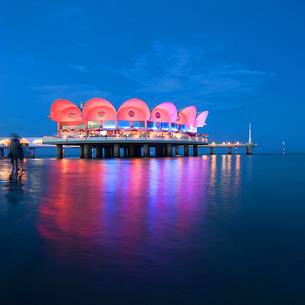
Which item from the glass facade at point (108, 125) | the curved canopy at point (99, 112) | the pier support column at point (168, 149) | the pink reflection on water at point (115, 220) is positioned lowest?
the pink reflection on water at point (115, 220)

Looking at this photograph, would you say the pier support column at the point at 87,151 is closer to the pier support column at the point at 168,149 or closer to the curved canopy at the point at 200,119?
the pier support column at the point at 168,149

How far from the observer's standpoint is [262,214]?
273 inches

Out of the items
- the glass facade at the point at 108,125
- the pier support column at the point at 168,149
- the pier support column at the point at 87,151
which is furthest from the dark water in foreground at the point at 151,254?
the pier support column at the point at 168,149

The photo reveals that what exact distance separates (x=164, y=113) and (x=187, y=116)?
405 inches

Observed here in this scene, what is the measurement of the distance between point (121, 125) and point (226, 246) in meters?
54.7

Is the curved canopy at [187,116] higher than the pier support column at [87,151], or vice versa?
the curved canopy at [187,116]

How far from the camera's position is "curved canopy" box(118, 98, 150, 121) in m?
57.4

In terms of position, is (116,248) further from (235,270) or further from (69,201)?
(69,201)

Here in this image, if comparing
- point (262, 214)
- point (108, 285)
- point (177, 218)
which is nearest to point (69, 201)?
point (177, 218)

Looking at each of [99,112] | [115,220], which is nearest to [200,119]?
[99,112]

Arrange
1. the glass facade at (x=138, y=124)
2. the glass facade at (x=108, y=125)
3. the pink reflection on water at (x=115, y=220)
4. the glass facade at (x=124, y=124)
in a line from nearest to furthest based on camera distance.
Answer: the pink reflection on water at (x=115, y=220) < the glass facade at (x=108, y=125) < the glass facade at (x=124, y=124) < the glass facade at (x=138, y=124)

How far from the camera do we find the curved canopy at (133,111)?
188ft

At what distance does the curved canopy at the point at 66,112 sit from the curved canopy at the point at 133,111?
8.61 meters

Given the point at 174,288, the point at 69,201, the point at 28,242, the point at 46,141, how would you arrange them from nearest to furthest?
the point at 174,288 < the point at 28,242 < the point at 69,201 < the point at 46,141
